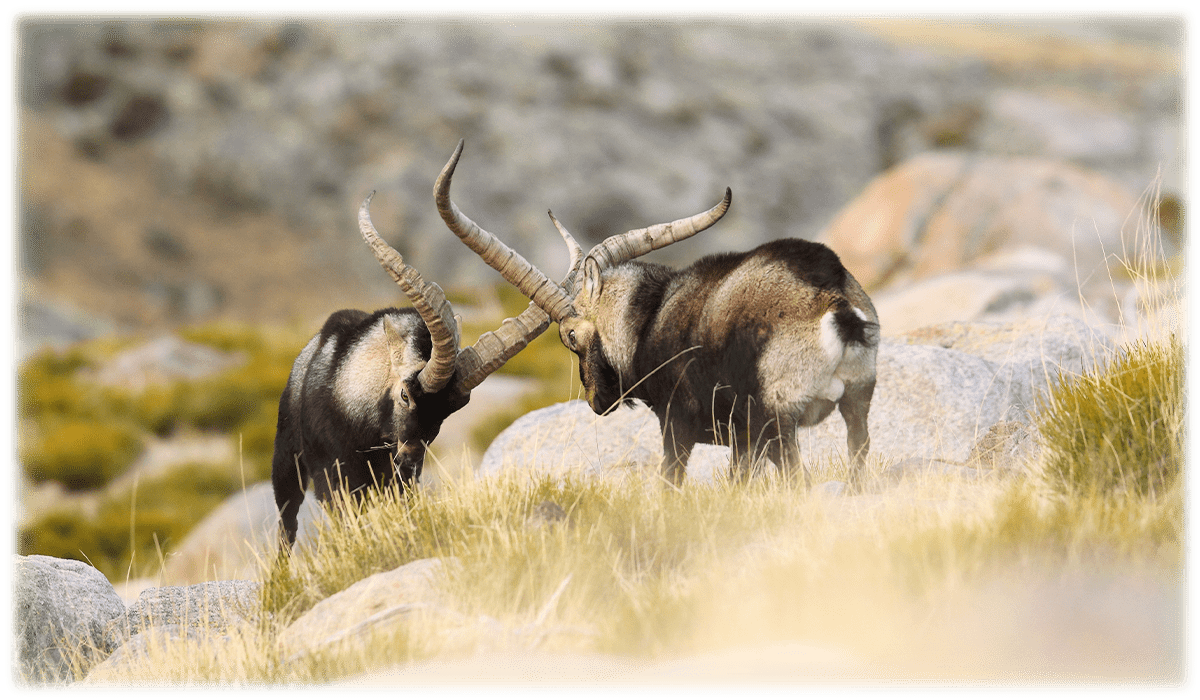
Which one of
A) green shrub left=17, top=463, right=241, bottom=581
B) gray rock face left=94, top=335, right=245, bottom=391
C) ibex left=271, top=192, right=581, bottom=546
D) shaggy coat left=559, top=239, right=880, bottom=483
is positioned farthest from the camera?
gray rock face left=94, top=335, right=245, bottom=391

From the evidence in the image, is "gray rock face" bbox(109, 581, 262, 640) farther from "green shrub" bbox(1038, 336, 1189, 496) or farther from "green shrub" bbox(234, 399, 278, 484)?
"green shrub" bbox(234, 399, 278, 484)

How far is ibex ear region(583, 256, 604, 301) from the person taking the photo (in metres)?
7.60

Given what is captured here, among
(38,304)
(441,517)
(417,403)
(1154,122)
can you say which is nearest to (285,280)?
(38,304)

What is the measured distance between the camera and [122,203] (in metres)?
12.4

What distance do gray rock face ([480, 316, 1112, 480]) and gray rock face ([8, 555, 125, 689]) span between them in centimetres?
291

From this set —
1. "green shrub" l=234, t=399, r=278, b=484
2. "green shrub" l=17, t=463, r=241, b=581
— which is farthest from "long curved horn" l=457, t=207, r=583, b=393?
"green shrub" l=234, t=399, r=278, b=484

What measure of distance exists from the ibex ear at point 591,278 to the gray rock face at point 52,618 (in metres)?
3.78

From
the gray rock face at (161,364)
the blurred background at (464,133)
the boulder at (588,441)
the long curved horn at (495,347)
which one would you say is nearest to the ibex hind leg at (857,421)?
the boulder at (588,441)

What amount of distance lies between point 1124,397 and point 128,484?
16.8 meters

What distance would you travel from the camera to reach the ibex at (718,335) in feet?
21.3

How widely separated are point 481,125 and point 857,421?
615 centimetres

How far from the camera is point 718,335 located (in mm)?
6922

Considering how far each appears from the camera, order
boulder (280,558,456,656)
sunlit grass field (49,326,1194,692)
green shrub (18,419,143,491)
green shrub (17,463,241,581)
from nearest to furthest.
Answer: sunlit grass field (49,326,1194,692), boulder (280,558,456,656), green shrub (17,463,241,581), green shrub (18,419,143,491)

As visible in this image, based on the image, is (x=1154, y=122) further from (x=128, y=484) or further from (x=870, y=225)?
(x=128, y=484)
